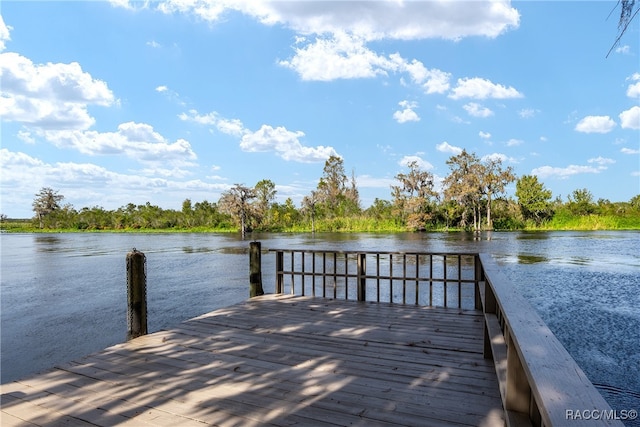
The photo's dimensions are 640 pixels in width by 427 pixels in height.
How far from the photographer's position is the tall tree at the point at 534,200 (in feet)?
148

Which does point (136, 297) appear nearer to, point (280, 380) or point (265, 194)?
point (280, 380)

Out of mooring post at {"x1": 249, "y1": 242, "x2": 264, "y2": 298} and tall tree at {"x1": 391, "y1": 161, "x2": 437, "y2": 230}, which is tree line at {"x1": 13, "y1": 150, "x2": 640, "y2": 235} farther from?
mooring post at {"x1": 249, "y1": 242, "x2": 264, "y2": 298}

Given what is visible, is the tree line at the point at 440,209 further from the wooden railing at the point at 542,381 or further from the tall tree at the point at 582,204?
the wooden railing at the point at 542,381

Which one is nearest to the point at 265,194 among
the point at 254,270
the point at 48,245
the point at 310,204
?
the point at 310,204

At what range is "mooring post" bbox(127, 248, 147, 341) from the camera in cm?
456

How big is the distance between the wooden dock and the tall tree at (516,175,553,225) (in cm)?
4680

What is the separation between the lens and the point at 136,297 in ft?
15.4

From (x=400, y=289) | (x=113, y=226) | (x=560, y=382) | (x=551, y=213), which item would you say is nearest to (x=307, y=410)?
(x=560, y=382)

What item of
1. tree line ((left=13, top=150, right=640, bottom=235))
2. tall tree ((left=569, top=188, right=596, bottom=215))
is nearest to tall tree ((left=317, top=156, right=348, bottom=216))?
tree line ((left=13, top=150, right=640, bottom=235))

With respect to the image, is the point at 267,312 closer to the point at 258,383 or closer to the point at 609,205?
the point at 258,383

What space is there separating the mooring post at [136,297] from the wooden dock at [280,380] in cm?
27

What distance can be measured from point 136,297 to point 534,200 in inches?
1936

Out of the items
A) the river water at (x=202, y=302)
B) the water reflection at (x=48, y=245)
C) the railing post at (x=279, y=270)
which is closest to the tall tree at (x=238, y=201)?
the water reflection at (x=48, y=245)

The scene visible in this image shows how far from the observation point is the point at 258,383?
3.02 meters
